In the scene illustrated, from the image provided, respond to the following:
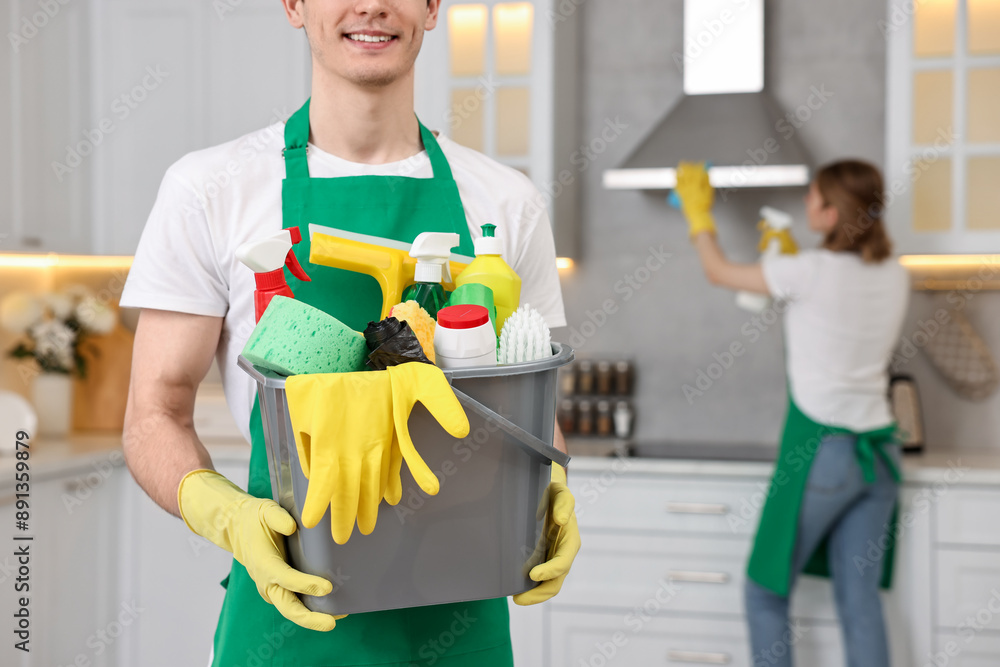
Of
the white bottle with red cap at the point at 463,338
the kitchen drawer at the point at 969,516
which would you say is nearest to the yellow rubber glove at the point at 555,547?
the white bottle with red cap at the point at 463,338

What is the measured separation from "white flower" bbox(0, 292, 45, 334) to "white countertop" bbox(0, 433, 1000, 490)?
1.11 feet

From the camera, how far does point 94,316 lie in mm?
2521

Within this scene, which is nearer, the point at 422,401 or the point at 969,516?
the point at 422,401

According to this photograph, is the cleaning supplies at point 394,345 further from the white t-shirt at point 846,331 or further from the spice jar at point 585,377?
the spice jar at point 585,377

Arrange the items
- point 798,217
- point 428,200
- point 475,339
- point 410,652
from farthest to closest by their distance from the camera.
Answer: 1. point 798,217
2. point 428,200
3. point 410,652
4. point 475,339

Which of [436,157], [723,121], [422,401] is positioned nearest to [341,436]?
[422,401]

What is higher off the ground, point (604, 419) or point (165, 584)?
point (604, 419)

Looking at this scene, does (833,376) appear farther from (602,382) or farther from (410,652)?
(410,652)

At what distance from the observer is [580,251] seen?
9.36 ft

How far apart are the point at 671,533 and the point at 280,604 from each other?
67.6 inches

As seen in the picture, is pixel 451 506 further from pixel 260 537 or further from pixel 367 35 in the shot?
pixel 367 35

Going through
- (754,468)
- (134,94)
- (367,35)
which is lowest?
(754,468)

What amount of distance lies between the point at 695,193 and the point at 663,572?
3.53 feet

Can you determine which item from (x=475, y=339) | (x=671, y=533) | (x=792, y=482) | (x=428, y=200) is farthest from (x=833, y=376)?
(x=475, y=339)
